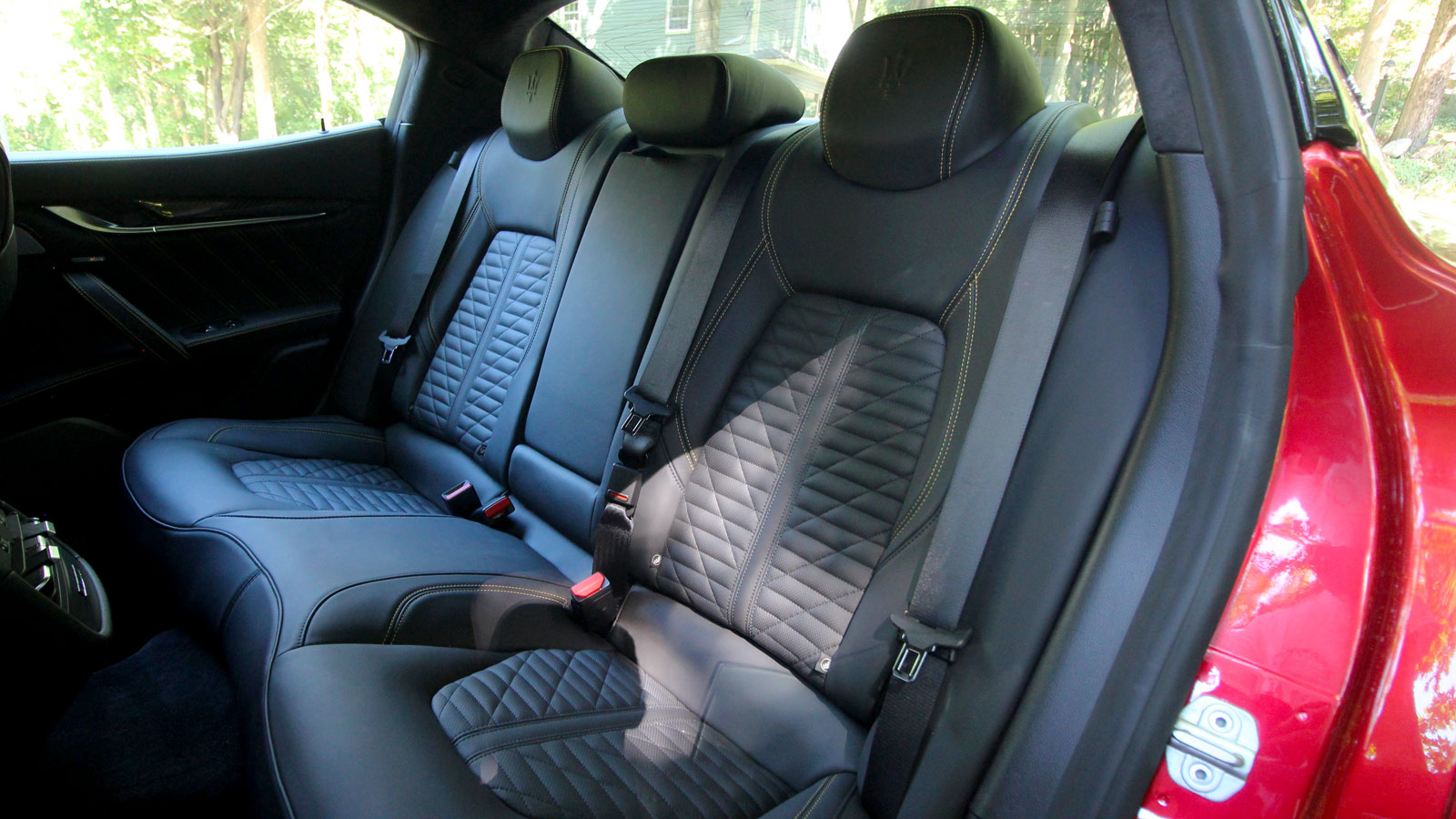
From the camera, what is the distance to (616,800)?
98 centimetres

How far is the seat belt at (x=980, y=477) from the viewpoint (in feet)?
3.12

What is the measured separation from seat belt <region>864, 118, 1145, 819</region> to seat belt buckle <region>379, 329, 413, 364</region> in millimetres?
1521

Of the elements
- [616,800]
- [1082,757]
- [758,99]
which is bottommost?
[616,800]

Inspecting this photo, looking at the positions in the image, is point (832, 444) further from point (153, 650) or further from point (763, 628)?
point (153, 650)

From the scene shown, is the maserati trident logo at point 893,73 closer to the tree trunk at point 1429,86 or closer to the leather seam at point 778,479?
the leather seam at point 778,479

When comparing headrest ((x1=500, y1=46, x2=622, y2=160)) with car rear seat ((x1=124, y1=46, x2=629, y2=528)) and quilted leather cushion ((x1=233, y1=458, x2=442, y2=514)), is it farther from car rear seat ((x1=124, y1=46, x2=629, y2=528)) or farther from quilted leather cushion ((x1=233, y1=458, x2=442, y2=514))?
quilted leather cushion ((x1=233, y1=458, x2=442, y2=514))

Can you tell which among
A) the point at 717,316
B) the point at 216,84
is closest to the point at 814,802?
the point at 717,316

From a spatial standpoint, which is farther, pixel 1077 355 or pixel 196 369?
pixel 196 369

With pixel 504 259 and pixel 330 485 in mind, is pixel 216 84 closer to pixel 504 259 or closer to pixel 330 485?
pixel 504 259

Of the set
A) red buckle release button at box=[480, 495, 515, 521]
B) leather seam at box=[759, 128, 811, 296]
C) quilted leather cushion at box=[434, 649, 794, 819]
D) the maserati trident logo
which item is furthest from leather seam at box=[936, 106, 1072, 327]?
red buckle release button at box=[480, 495, 515, 521]

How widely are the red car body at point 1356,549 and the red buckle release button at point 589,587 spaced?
0.90 m

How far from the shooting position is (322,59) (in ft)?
6.75

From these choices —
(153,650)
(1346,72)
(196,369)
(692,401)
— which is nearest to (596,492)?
(692,401)

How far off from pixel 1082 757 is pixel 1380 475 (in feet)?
1.23
